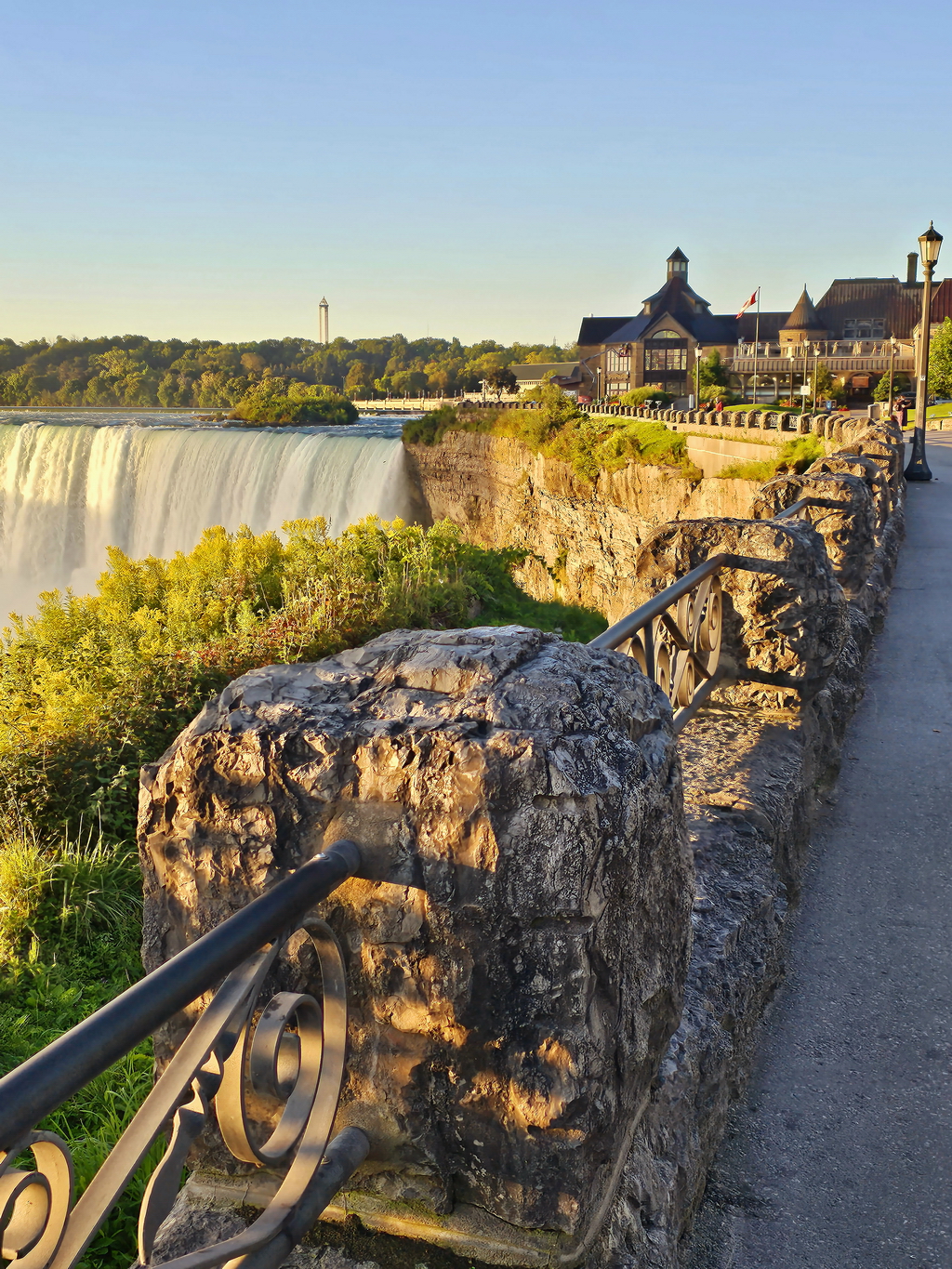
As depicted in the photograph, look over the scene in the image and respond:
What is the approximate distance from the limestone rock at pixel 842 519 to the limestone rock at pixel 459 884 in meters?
5.41

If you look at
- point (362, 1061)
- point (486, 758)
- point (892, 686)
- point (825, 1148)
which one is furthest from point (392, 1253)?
point (892, 686)

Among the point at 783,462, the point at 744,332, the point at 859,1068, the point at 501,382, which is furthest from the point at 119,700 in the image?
the point at 501,382

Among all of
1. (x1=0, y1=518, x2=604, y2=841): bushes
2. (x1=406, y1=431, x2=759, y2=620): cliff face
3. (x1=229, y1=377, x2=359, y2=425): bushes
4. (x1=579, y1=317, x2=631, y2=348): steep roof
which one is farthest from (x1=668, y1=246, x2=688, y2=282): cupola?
(x1=0, y1=518, x2=604, y2=841): bushes

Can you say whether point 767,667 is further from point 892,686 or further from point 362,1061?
point 362,1061

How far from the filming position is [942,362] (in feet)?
175

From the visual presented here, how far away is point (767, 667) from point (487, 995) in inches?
114

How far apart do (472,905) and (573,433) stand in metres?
34.6

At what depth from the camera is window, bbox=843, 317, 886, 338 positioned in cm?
7750

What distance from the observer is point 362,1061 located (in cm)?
158

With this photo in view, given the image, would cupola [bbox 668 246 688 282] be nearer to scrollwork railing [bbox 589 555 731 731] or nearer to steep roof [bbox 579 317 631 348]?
steep roof [bbox 579 317 631 348]

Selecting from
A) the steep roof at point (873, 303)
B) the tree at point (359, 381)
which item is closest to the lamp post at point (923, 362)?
the steep roof at point (873, 303)

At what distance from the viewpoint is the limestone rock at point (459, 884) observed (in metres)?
1.44

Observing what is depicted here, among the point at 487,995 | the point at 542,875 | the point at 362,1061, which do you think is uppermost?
the point at 542,875

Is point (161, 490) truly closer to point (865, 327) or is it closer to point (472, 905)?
point (472, 905)
